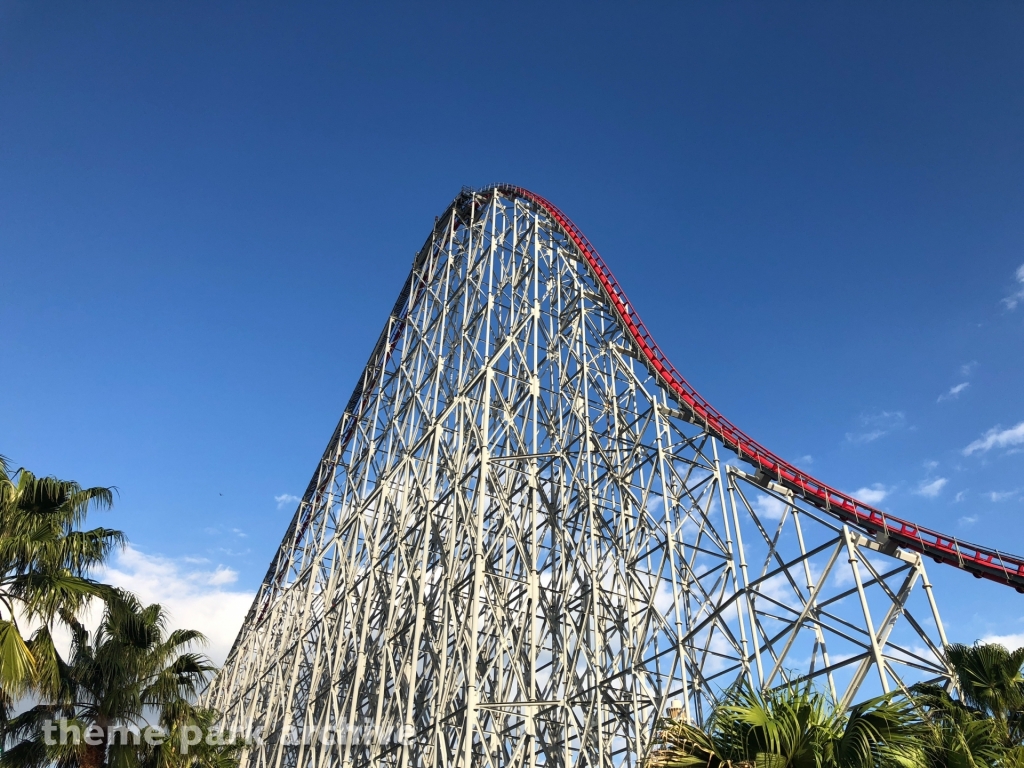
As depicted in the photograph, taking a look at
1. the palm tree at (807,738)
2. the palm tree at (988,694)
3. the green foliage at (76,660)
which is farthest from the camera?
the green foliage at (76,660)

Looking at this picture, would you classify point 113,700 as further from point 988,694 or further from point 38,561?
point 988,694

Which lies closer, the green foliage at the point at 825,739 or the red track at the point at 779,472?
the green foliage at the point at 825,739

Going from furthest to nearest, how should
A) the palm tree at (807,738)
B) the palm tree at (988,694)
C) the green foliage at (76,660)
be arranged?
the green foliage at (76,660)
the palm tree at (988,694)
the palm tree at (807,738)

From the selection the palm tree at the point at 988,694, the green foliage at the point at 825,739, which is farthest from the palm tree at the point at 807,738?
the palm tree at the point at 988,694

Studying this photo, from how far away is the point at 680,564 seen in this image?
12023mm

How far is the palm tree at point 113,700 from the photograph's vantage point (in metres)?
8.07

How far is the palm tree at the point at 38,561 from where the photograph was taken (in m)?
6.27

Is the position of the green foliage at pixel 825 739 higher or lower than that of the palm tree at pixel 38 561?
lower

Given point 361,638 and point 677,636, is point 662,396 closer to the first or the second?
point 677,636

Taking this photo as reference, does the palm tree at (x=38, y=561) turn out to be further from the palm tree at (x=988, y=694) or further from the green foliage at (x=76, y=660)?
the palm tree at (x=988, y=694)

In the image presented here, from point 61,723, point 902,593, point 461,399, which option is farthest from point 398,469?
point 902,593

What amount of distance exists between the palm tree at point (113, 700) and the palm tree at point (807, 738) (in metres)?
6.11

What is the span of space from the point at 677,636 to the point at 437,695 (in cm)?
312

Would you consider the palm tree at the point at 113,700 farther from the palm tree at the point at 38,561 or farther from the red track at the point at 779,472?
the red track at the point at 779,472
